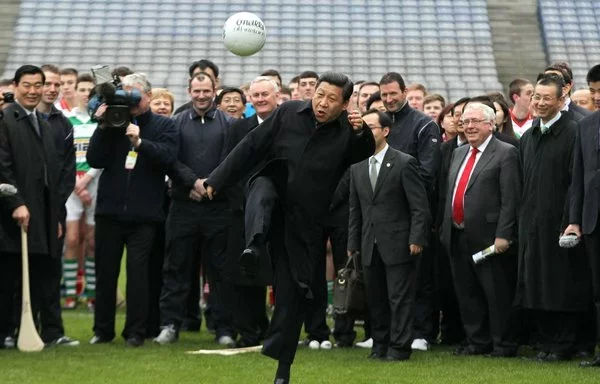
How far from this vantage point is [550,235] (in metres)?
9.04

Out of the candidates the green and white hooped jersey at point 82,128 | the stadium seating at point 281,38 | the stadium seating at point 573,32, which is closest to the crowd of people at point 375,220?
the green and white hooped jersey at point 82,128

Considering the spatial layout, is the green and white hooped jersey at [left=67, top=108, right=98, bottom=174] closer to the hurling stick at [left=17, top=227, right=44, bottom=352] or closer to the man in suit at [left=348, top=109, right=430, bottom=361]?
the hurling stick at [left=17, top=227, right=44, bottom=352]

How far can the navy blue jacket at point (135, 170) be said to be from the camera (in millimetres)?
9898

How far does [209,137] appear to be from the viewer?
410 inches

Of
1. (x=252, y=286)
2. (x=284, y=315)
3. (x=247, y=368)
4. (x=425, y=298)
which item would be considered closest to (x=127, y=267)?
(x=252, y=286)

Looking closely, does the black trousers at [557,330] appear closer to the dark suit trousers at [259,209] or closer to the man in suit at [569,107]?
the man in suit at [569,107]

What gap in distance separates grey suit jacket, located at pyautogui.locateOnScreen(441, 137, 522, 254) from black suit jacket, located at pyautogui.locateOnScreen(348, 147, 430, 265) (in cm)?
40

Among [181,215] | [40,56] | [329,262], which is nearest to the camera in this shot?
[181,215]

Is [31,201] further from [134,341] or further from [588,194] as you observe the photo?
[588,194]

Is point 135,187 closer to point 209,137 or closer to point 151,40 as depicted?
point 209,137

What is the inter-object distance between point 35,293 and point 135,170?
51.8 inches

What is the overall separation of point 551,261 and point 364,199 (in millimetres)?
1610

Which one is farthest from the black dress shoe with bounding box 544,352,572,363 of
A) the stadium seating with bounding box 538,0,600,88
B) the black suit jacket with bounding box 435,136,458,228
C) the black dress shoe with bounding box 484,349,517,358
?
the stadium seating with bounding box 538,0,600,88

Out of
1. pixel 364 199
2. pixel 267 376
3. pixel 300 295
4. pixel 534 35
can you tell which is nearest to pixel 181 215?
pixel 364 199
